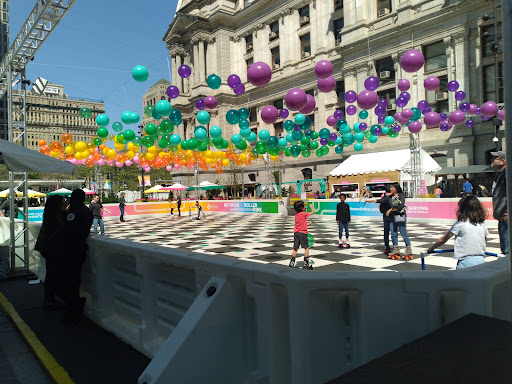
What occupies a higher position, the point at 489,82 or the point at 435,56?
the point at 435,56

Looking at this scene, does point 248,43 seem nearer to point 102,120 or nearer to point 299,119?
point 299,119

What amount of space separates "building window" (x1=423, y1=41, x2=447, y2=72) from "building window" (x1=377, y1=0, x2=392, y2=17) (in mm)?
4978

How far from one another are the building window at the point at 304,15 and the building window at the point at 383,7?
9370 mm

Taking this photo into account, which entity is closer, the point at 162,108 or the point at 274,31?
the point at 162,108

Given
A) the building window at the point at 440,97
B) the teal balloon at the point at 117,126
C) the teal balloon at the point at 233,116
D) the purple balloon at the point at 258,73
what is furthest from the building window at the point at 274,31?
the purple balloon at the point at 258,73

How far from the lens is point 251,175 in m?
44.8

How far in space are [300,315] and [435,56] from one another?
3086 centimetres

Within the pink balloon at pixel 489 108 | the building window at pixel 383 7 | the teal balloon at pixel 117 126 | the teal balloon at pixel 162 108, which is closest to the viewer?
the teal balloon at pixel 162 108

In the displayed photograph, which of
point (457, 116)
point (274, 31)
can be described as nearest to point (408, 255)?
point (457, 116)

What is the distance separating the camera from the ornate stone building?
2516 centimetres

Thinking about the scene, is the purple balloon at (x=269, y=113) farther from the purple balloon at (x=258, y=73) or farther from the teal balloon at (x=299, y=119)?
the purple balloon at (x=258, y=73)

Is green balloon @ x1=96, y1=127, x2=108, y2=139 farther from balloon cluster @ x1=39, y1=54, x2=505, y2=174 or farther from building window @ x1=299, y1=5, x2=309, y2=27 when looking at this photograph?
building window @ x1=299, y1=5, x2=309, y2=27

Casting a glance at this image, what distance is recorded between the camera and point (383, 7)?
1208 inches

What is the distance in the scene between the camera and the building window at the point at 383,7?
99.0 feet
